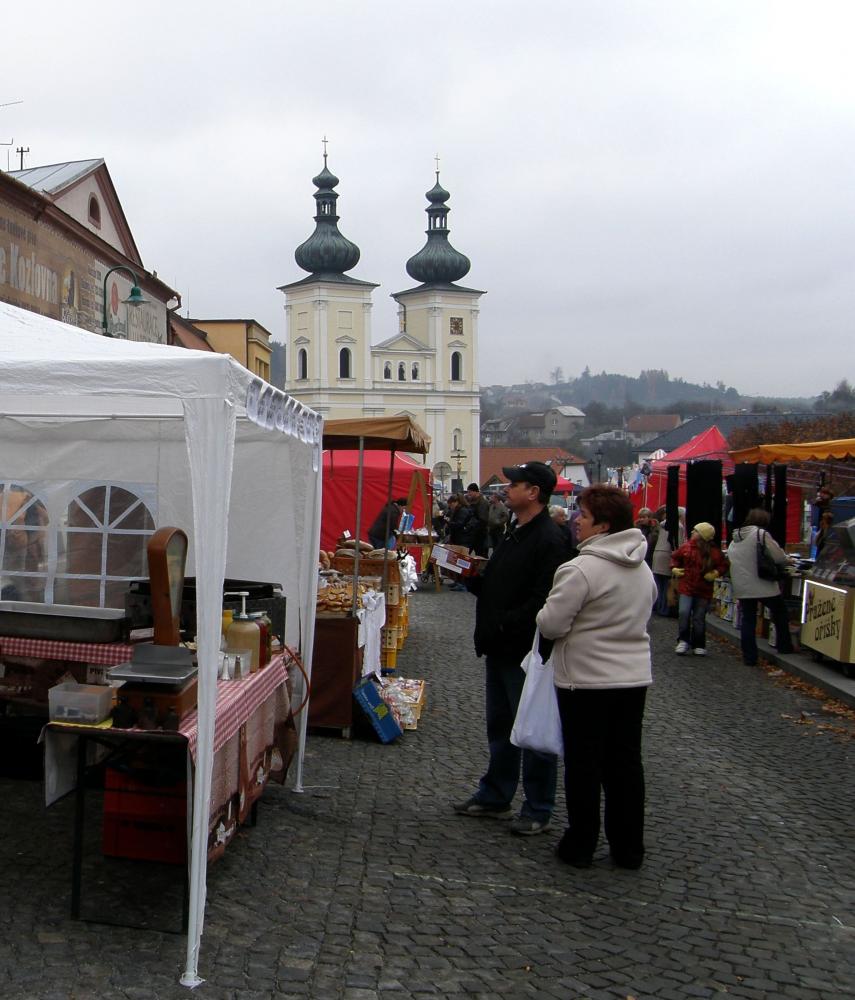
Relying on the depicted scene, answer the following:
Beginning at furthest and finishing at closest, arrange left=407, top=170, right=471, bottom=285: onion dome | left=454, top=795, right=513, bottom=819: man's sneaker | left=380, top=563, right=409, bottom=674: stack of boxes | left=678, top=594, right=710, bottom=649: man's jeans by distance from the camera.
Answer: left=407, top=170, right=471, bottom=285: onion dome < left=678, top=594, right=710, bottom=649: man's jeans < left=380, top=563, right=409, bottom=674: stack of boxes < left=454, top=795, right=513, bottom=819: man's sneaker

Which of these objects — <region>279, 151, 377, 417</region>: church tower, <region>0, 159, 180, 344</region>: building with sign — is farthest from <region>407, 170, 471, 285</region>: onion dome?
<region>0, 159, 180, 344</region>: building with sign

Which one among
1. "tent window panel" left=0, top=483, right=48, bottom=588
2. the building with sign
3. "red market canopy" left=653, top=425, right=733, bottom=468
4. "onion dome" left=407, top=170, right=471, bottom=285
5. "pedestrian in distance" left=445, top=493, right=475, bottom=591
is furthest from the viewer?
"onion dome" left=407, top=170, right=471, bottom=285

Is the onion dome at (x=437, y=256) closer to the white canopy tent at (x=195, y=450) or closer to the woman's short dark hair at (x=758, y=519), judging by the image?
the woman's short dark hair at (x=758, y=519)

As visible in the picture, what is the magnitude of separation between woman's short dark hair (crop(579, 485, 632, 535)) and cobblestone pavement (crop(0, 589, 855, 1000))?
1.66m

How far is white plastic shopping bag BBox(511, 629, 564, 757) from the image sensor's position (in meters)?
5.05

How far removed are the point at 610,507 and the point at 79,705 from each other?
249 cm

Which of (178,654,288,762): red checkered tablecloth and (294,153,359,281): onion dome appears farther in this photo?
(294,153,359,281): onion dome

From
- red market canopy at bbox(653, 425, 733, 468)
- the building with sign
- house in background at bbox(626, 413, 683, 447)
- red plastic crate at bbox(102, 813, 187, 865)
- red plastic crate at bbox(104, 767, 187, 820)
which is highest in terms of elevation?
house in background at bbox(626, 413, 683, 447)

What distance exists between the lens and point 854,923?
14.8 ft

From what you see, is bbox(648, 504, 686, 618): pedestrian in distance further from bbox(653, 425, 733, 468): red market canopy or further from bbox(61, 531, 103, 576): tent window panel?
bbox(61, 531, 103, 576): tent window panel

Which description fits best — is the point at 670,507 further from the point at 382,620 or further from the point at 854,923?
the point at 854,923

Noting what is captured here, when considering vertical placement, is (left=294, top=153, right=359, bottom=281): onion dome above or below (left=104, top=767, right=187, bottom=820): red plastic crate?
above

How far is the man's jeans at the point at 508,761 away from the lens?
5.45 metres

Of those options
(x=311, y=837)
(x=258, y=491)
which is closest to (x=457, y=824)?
(x=311, y=837)
